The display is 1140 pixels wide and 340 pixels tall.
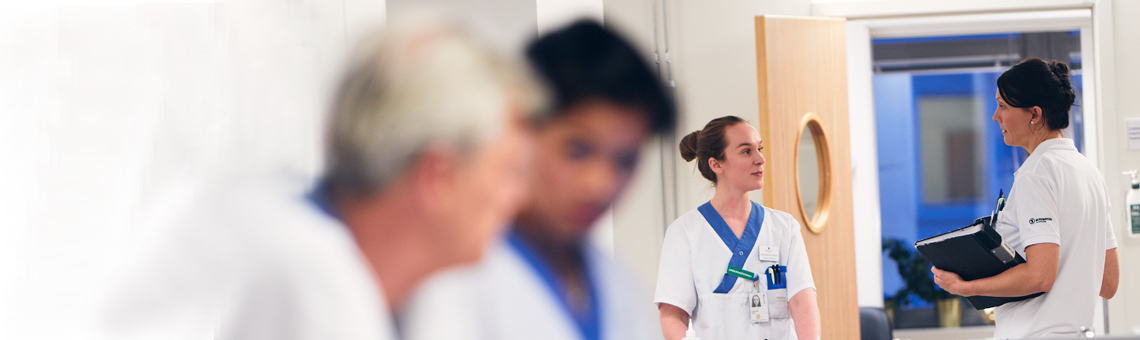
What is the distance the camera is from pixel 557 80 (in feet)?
3.06

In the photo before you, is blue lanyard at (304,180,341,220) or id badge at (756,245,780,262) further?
id badge at (756,245,780,262)

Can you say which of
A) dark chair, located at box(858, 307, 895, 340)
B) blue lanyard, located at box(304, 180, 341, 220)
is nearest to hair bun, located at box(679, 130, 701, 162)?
blue lanyard, located at box(304, 180, 341, 220)

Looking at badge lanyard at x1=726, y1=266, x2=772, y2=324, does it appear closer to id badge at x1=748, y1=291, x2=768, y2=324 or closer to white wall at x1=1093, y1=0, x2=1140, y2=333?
id badge at x1=748, y1=291, x2=768, y2=324

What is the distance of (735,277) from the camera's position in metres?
1.25

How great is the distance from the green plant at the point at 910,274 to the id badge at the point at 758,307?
235cm

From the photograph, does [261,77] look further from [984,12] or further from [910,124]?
[910,124]

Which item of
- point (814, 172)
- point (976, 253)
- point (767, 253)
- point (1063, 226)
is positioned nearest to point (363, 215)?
point (767, 253)

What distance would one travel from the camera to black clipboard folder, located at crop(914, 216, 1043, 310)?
3.60ft

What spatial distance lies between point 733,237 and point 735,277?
7 cm

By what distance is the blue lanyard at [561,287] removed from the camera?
3.01ft

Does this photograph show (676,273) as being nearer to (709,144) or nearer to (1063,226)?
(709,144)

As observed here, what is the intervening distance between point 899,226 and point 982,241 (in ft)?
9.22

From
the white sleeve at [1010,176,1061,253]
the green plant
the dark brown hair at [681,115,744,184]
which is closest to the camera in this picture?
the white sleeve at [1010,176,1061,253]

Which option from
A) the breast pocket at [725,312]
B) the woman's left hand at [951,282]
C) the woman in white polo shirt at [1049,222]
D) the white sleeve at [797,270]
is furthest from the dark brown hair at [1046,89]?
the breast pocket at [725,312]
